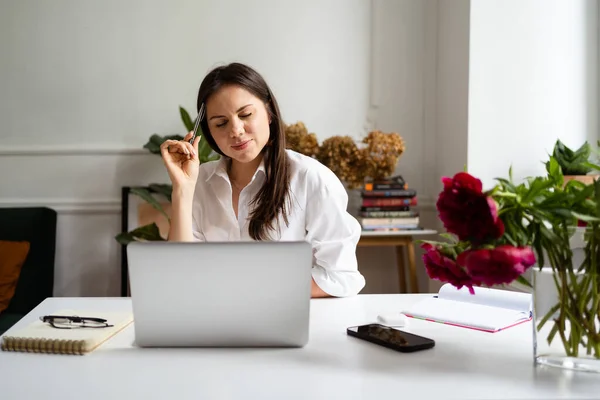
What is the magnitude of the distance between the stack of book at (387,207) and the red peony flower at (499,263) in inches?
85.7

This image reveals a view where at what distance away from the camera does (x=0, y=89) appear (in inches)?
133

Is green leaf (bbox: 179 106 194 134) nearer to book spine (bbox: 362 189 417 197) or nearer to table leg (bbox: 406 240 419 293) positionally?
book spine (bbox: 362 189 417 197)

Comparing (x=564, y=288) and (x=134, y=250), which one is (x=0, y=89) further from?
(x=564, y=288)

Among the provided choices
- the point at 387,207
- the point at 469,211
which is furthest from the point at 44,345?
the point at 387,207

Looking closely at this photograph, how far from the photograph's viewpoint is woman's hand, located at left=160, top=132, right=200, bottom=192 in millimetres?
1906

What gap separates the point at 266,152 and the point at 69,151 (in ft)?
5.50

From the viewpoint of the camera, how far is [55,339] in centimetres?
121

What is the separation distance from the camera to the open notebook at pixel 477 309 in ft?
4.58

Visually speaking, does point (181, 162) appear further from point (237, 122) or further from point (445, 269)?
point (445, 269)

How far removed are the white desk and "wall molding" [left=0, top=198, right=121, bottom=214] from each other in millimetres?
2228

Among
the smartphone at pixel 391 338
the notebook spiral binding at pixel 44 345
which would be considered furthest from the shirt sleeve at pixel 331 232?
the notebook spiral binding at pixel 44 345

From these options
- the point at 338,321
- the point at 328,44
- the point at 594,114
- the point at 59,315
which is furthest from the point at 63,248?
the point at 594,114

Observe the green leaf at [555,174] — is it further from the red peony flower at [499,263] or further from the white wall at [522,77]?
the white wall at [522,77]

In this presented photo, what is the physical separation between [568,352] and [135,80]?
9.24ft
